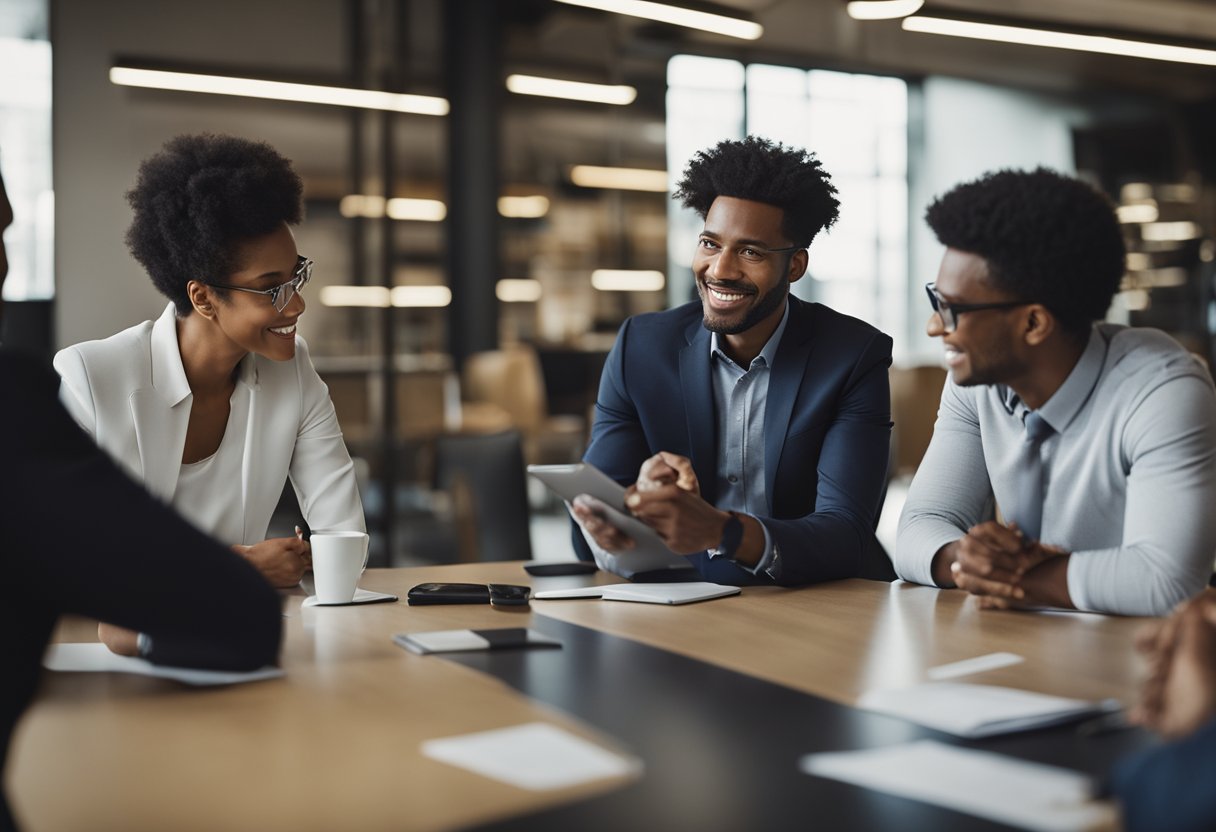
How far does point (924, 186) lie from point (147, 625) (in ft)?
36.0

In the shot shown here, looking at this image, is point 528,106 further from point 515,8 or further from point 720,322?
point 720,322

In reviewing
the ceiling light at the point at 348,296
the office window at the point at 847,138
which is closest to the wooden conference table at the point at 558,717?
the ceiling light at the point at 348,296

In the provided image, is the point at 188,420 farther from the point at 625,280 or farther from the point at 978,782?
the point at 625,280

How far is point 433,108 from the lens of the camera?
325 inches

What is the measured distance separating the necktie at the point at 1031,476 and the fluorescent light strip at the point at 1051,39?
4.19 metres

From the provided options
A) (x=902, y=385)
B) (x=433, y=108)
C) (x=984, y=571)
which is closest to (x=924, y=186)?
(x=902, y=385)

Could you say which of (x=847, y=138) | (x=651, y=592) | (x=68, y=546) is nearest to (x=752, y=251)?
(x=651, y=592)

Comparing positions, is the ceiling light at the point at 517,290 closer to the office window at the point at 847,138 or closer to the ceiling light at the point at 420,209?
the ceiling light at the point at 420,209

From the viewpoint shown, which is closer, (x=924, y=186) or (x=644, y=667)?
(x=644, y=667)

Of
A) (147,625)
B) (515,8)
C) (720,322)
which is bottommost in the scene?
(147,625)

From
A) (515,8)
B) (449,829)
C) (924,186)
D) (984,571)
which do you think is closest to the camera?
(449,829)

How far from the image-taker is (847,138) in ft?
35.8

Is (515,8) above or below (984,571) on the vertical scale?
above

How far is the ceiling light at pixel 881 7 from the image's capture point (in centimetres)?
516
